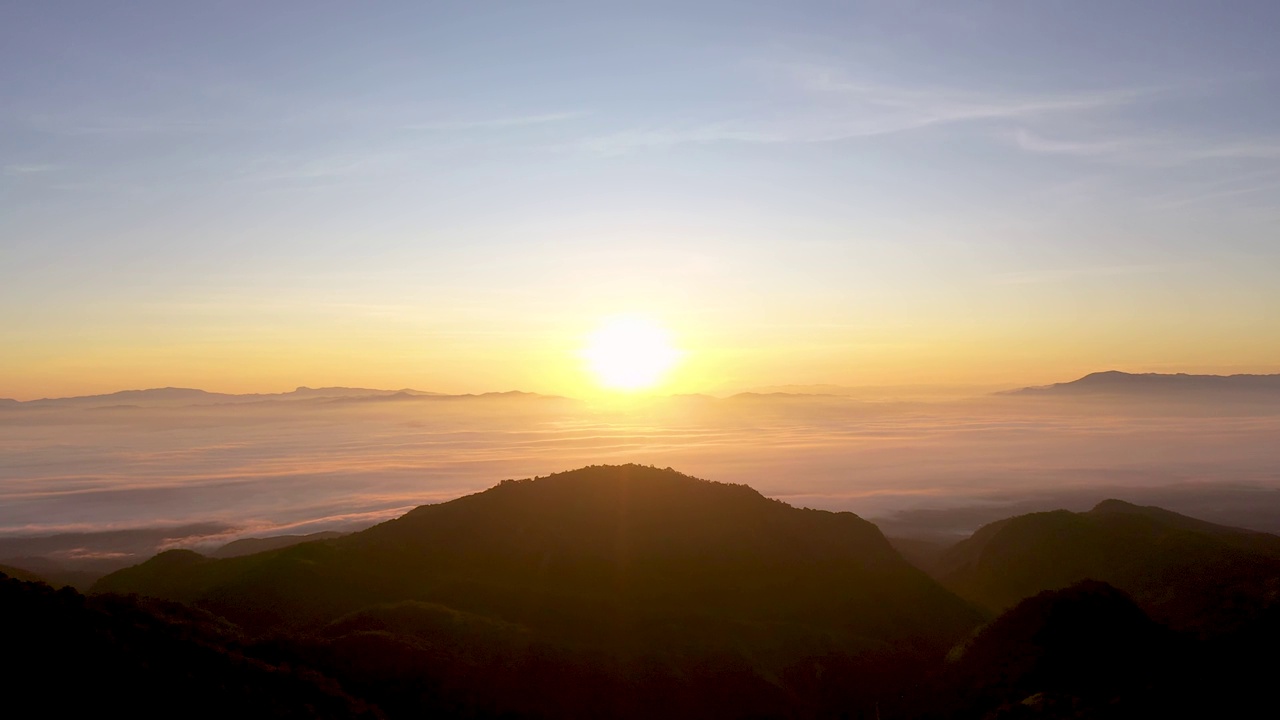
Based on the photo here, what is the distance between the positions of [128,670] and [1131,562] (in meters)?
59.8

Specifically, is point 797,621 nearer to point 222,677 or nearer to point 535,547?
point 535,547

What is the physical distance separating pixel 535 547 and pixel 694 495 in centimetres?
1116

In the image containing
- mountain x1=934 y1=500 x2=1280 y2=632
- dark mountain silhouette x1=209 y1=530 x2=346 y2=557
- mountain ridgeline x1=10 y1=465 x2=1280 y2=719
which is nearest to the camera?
mountain ridgeline x1=10 y1=465 x2=1280 y2=719

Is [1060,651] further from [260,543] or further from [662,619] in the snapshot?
[260,543]

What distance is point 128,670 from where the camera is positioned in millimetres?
18734

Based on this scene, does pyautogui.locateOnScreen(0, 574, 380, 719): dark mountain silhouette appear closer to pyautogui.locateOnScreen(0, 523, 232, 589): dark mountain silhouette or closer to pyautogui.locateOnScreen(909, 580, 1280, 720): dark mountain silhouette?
pyautogui.locateOnScreen(909, 580, 1280, 720): dark mountain silhouette

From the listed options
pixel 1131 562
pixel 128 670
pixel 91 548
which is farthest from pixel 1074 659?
pixel 91 548

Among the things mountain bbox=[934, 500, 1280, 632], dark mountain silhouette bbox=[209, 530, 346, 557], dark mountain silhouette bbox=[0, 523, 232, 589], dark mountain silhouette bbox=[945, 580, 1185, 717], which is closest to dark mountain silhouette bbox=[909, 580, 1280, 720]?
dark mountain silhouette bbox=[945, 580, 1185, 717]

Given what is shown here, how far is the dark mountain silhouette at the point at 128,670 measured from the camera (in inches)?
686

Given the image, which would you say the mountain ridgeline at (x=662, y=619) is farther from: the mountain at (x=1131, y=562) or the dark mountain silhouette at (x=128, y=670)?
the mountain at (x=1131, y=562)

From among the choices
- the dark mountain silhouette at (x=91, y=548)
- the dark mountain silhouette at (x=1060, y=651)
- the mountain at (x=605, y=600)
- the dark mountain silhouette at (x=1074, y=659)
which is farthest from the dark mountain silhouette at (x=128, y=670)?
the dark mountain silhouette at (x=91, y=548)

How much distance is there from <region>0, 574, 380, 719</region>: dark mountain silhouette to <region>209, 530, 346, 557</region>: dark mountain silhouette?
199 ft

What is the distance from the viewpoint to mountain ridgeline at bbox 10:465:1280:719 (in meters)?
23.8

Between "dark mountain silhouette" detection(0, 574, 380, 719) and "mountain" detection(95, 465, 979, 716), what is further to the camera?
"mountain" detection(95, 465, 979, 716)
